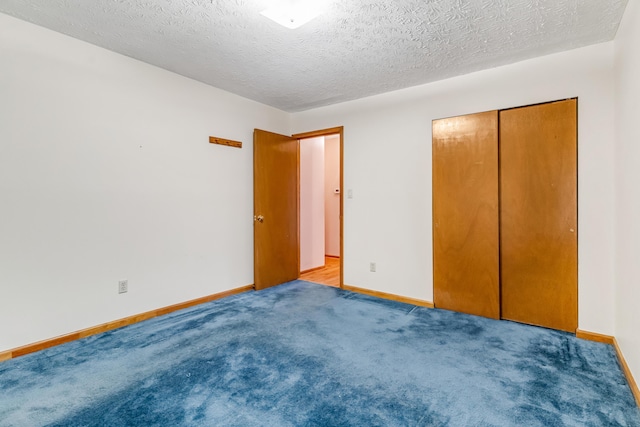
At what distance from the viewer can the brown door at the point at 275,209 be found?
4023 millimetres

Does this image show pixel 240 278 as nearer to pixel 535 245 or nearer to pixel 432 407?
pixel 432 407

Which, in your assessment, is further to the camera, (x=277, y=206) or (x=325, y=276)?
(x=325, y=276)

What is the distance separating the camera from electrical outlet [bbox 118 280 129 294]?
283 centimetres

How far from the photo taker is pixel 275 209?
4.25m

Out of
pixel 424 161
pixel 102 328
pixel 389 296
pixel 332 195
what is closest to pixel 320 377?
pixel 389 296

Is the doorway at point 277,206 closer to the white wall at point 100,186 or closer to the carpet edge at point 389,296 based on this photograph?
the carpet edge at point 389,296

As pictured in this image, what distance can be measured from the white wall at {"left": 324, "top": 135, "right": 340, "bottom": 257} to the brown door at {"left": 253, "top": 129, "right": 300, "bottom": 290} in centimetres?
200

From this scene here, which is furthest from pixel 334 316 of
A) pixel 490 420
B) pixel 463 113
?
pixel 463 113

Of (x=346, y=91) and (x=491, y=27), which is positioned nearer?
(x=491, y=27)

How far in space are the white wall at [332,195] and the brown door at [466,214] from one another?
3292mm

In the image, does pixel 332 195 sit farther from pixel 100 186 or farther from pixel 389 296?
pixel 100 186

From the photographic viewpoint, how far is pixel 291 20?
6.79 feet

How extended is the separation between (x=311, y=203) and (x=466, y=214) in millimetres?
2527

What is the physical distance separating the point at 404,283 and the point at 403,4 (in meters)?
2.74
